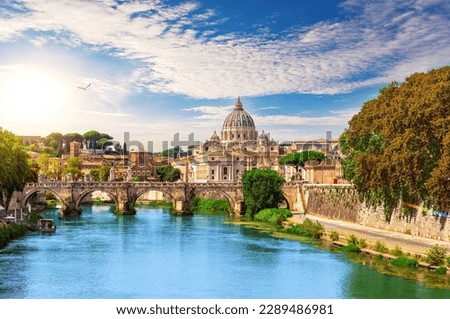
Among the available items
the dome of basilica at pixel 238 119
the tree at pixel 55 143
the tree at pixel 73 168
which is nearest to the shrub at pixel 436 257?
the tree at pixel 73 168

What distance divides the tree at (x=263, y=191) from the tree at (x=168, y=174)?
18.4m

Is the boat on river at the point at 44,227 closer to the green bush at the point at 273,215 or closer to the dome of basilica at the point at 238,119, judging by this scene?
the green bush at the point at 273,215

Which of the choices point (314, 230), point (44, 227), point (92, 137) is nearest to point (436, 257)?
point (314, 230)

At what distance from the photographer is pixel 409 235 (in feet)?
50.2

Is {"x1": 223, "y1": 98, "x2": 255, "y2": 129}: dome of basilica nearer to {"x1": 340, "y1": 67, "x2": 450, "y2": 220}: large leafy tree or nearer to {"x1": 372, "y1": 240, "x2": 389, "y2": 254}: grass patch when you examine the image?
{"x1": 340, "y1": 67, "x2": 450, "y2": 220}: large leafy tree

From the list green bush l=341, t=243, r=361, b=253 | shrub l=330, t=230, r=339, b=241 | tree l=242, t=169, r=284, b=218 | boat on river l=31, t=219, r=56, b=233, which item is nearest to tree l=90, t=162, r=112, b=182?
tree l=242, t=169, r=284, b=218

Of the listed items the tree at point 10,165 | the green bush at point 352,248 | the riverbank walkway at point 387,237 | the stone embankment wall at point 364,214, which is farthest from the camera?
the tree at point 10,165

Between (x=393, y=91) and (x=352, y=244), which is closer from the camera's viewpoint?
(x=352, y=244)

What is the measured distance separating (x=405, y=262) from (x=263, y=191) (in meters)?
12.2

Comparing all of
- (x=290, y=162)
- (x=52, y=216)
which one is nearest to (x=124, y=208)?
(x=52, y=216)

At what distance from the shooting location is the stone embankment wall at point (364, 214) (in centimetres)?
1435
